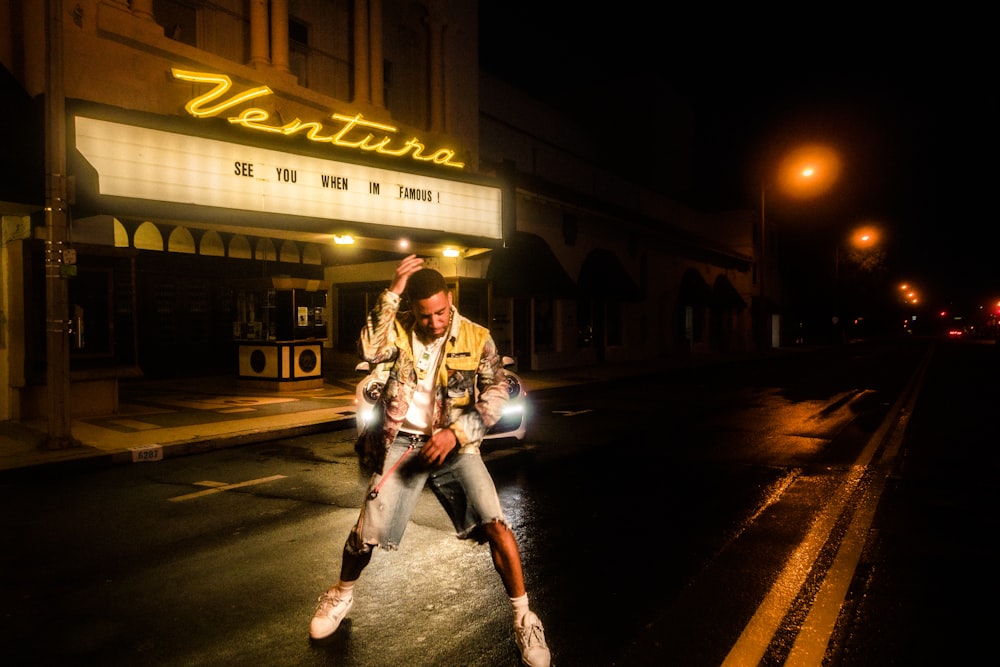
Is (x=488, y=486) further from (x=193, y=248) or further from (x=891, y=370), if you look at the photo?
(x=891, y=370)

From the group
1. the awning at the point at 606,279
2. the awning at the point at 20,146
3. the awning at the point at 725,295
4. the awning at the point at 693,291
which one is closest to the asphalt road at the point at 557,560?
the awning at the point at 20,146

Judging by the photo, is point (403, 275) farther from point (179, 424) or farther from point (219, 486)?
point (179, 424)

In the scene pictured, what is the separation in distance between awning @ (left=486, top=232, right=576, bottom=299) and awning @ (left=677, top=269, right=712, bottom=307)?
12.9 metres

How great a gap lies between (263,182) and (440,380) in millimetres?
10092

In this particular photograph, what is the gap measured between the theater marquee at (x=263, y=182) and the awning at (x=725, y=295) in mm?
21238

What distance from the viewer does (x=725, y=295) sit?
35.6 m

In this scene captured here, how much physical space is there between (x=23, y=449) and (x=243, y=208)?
537cm

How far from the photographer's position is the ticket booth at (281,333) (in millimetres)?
14836

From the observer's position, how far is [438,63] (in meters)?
18.6

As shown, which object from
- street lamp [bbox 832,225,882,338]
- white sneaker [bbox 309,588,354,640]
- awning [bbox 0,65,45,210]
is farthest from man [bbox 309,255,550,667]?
street lamp [bbox 832,225,882,338]

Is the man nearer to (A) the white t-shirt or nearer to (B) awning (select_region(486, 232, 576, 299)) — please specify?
(A) the white t-shirt

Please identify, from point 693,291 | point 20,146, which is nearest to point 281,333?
point 20,146

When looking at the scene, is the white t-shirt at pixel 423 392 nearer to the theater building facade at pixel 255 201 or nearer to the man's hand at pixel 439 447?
the man's hand at pixel 439 447

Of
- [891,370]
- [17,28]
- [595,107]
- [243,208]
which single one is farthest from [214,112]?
[595,107]
